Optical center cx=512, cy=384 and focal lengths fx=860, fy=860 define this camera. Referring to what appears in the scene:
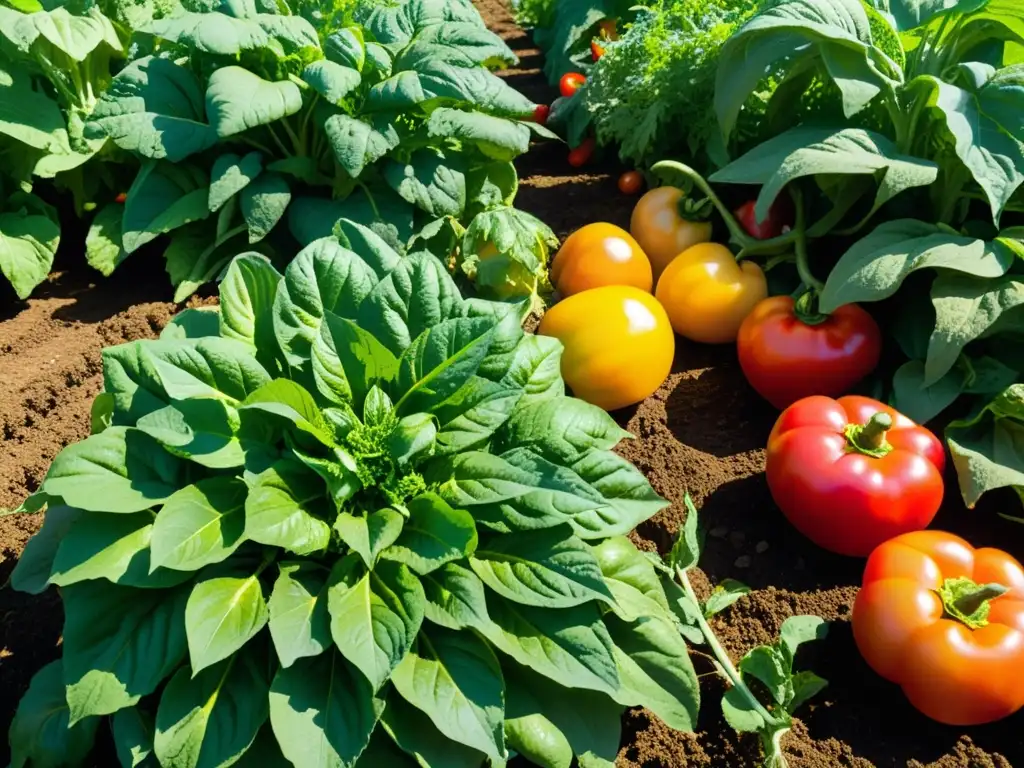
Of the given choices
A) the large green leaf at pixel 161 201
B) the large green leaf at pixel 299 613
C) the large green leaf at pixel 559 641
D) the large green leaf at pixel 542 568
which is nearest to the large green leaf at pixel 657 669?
the large green leaf at pixel 559 641

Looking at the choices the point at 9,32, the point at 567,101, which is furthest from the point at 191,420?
the point at 567,101

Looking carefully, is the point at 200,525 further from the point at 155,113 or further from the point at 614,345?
the point at 155,113

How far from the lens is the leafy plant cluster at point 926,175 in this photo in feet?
8.59

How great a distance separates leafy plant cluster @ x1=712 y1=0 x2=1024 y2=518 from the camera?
103 inches

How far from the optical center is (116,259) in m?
3.45

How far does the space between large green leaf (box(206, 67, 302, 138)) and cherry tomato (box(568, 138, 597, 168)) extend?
1.70 m

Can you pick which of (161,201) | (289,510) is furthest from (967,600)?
(161,201)

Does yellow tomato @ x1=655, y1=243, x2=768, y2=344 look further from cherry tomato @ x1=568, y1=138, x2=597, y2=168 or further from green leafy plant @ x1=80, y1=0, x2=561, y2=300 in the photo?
cherry tomato @ x1=568, y1=138, x2=597, y2=168

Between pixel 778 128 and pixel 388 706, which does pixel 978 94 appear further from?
pixel 388 706

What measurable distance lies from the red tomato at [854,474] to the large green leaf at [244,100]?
203 cm

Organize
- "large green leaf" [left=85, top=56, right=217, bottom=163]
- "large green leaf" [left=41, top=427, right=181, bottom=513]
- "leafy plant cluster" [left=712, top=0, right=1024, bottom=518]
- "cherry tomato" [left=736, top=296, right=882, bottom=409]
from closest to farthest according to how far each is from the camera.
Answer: "large green leaf" [left=41, top=427, right=181, bottom=513] → "leafy plant cluster" [left=712, top=0, right=1024, bottom=518] → "cherry tomato" [left=736, top=296, right=882, bottom=409] → "large green leaf" [left=85, top=56, right=217, bottom=163]

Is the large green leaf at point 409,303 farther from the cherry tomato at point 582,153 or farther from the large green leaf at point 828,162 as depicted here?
the cherry tomato at point 582,153

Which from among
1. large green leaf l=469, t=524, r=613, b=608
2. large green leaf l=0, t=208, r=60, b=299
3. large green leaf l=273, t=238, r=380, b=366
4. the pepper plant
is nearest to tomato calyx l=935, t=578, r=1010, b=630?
the pepper plant

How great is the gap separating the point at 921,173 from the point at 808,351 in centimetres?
65
